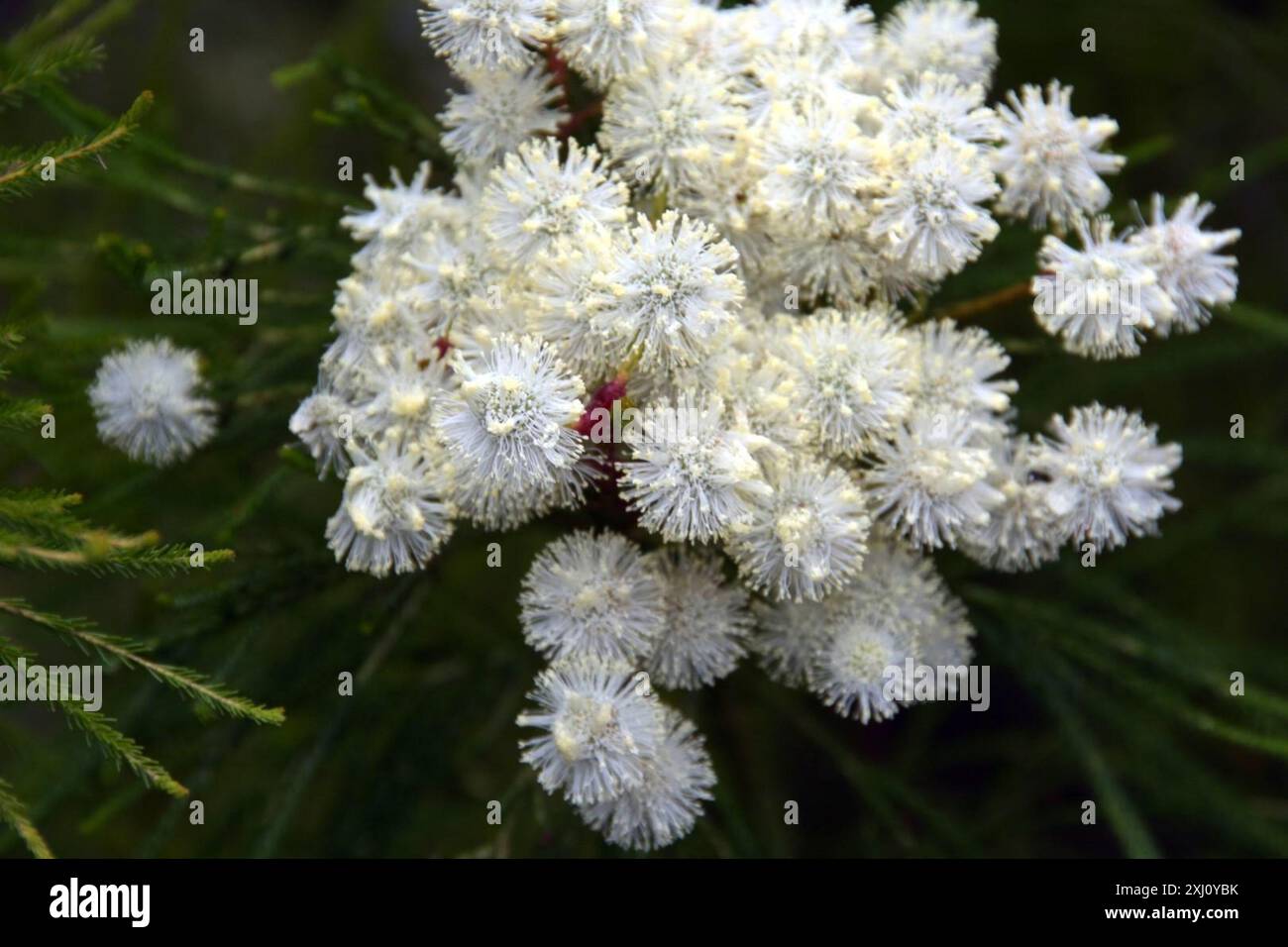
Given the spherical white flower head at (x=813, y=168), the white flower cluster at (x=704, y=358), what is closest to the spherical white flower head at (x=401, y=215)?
the white flower cluster at (x=704, y=358)

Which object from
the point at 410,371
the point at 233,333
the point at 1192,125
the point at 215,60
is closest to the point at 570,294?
the point at 410,371

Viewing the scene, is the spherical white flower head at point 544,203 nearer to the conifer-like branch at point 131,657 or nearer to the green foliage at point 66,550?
the green foliage at point 66,550

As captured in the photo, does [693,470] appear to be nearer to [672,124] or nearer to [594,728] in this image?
[594,728]

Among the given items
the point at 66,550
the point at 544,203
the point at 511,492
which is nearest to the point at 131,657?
the point at 66,550

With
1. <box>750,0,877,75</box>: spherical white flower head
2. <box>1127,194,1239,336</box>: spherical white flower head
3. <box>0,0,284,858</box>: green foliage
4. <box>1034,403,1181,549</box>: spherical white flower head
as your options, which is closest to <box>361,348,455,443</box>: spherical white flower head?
<box>0,0,284,858</box>: green foliage

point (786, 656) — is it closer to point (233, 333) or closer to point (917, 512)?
point (917, 512)
